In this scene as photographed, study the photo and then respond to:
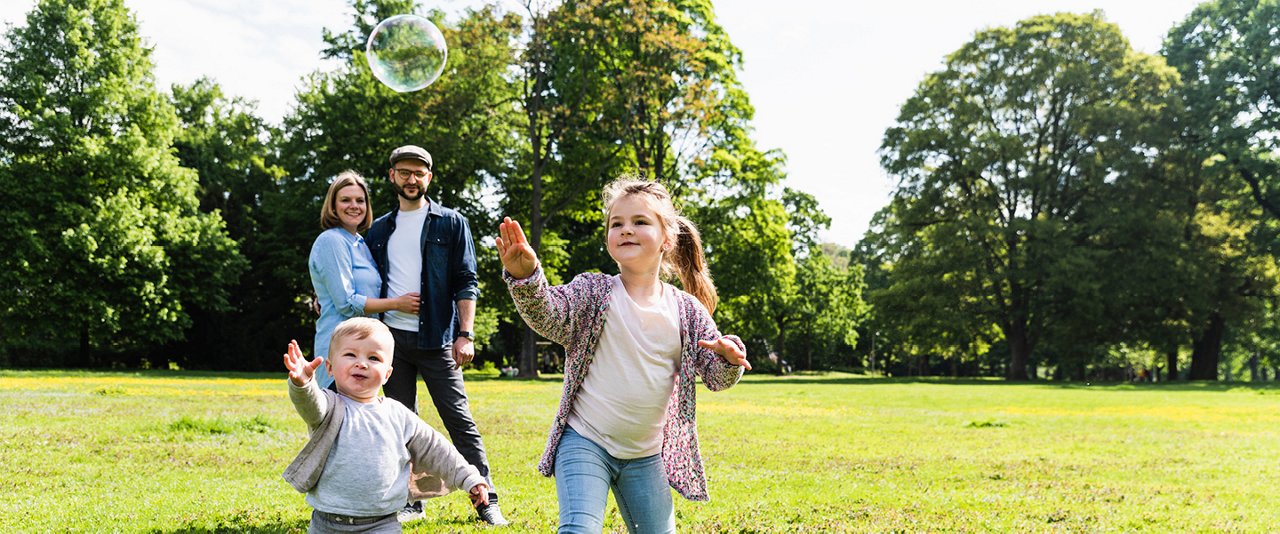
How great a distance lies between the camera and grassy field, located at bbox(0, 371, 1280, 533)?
21.0 feet

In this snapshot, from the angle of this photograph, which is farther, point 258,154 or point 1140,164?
point 258,154

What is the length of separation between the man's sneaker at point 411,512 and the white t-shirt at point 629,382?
273 centimetres

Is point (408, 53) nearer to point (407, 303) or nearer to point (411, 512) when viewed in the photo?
point (407, 303)

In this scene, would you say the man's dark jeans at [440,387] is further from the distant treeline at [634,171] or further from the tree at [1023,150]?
the tree at [1023,150]

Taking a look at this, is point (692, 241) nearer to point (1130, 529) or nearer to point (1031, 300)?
point (1130, 529)

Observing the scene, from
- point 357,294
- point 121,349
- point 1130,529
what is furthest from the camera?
point 121,349

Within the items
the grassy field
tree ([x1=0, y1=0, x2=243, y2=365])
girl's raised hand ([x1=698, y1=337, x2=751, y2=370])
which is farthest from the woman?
tree ([x1=0, y1=0, x2=243, y2=365])

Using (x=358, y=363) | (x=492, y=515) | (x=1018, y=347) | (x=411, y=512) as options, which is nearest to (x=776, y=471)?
(x=492, y=515)

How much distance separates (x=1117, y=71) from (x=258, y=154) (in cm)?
4247

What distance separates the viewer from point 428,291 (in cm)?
596

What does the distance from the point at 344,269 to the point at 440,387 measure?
3.43 feet

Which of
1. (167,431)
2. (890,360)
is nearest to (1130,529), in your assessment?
(167,431)

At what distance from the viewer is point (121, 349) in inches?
1686

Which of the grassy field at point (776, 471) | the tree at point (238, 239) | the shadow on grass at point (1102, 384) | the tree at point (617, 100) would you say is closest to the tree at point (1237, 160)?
the shadow on grass at point (1102, 384)
